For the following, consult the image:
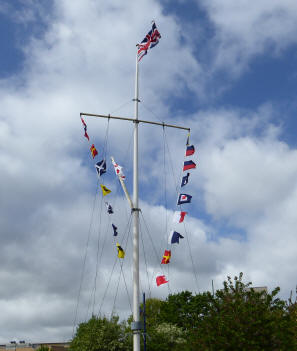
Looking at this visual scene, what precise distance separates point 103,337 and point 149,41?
35.9 meters

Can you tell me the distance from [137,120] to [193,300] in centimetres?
4955

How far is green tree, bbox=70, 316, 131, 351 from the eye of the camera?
5138 cm

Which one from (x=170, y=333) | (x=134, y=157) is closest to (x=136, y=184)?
(x=134, y=157)

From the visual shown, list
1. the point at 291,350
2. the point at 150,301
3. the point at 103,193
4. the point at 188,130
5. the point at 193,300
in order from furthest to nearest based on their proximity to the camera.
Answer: the point at 150,301 → the point at 193,300 → the point at 188,130 → the point at 103,193 → the point at 291,350

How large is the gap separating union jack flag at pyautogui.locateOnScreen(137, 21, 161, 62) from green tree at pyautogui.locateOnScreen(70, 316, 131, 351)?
3442 cm

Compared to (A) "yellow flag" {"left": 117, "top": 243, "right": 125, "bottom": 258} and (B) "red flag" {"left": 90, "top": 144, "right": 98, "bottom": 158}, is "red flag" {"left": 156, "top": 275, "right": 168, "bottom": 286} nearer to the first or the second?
(A) "yellow flag" {"left": 117, "top": 243, "right": 125, "bottom": 258}

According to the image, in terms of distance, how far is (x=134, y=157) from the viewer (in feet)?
85.4

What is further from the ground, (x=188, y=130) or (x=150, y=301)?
(x=150, y=301)

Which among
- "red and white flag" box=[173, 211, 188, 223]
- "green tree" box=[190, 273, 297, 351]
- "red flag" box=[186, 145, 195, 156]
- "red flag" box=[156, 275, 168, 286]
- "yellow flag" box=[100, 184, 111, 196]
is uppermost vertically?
"red flag" box=[186, 145, 195, 156]

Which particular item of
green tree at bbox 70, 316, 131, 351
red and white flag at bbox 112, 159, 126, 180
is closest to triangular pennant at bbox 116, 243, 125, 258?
red and white flag at bbox 112, 159, 126, 180

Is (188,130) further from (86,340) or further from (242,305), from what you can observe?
(86,340)

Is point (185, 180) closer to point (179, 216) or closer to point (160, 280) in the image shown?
point (179, 216)

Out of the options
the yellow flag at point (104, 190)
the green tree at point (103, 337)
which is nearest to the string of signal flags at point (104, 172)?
the yellow flag at point (104, 190)

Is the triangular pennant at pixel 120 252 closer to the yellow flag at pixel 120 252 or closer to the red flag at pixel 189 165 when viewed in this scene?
the yellow flag at pixel 120 252
